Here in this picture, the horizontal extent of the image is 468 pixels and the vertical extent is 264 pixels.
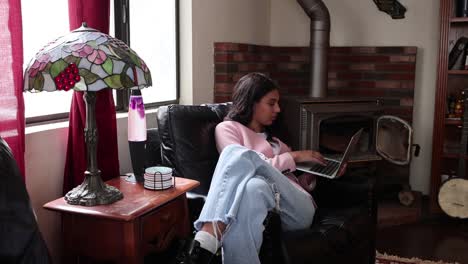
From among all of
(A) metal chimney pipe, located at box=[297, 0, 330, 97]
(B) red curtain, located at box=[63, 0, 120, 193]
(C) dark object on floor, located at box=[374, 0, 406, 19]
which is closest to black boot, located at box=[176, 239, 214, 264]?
(B) red curtain, located at box=[63, 0, 120, 193]

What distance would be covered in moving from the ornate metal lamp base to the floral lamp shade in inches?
14.1

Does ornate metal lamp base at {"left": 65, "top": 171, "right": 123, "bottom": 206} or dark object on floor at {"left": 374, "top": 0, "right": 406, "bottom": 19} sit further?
dark object on floor at {"left": 374, "top": 0, "right": 406, "bottom": 19}

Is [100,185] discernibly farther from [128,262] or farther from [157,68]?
[157,68]

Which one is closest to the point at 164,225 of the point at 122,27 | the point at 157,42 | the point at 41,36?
the point at 41,36

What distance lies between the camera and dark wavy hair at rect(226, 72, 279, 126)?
2.28 m

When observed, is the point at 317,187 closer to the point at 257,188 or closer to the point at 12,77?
the point at 257,188

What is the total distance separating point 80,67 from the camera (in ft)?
4.41

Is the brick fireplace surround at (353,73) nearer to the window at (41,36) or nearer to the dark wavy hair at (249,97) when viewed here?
the dark wavy hair at (249,97)

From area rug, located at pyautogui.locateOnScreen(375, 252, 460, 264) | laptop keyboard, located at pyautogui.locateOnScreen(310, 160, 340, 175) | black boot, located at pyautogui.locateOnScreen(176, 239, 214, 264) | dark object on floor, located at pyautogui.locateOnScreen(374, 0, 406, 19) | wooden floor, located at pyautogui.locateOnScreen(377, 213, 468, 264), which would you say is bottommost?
wooden floor, located at pyautogui.locateOnScreen(377, 213, 468, 264)

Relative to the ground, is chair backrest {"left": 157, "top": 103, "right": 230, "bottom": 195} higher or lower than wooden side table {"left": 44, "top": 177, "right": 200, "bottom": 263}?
higher

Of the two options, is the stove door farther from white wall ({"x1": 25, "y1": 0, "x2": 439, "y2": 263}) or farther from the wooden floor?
the wooden floor

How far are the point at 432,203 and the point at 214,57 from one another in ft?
5.96

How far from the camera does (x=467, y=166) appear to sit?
11.3 feet

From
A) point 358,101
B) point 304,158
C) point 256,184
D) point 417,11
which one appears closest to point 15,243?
point 256,184
